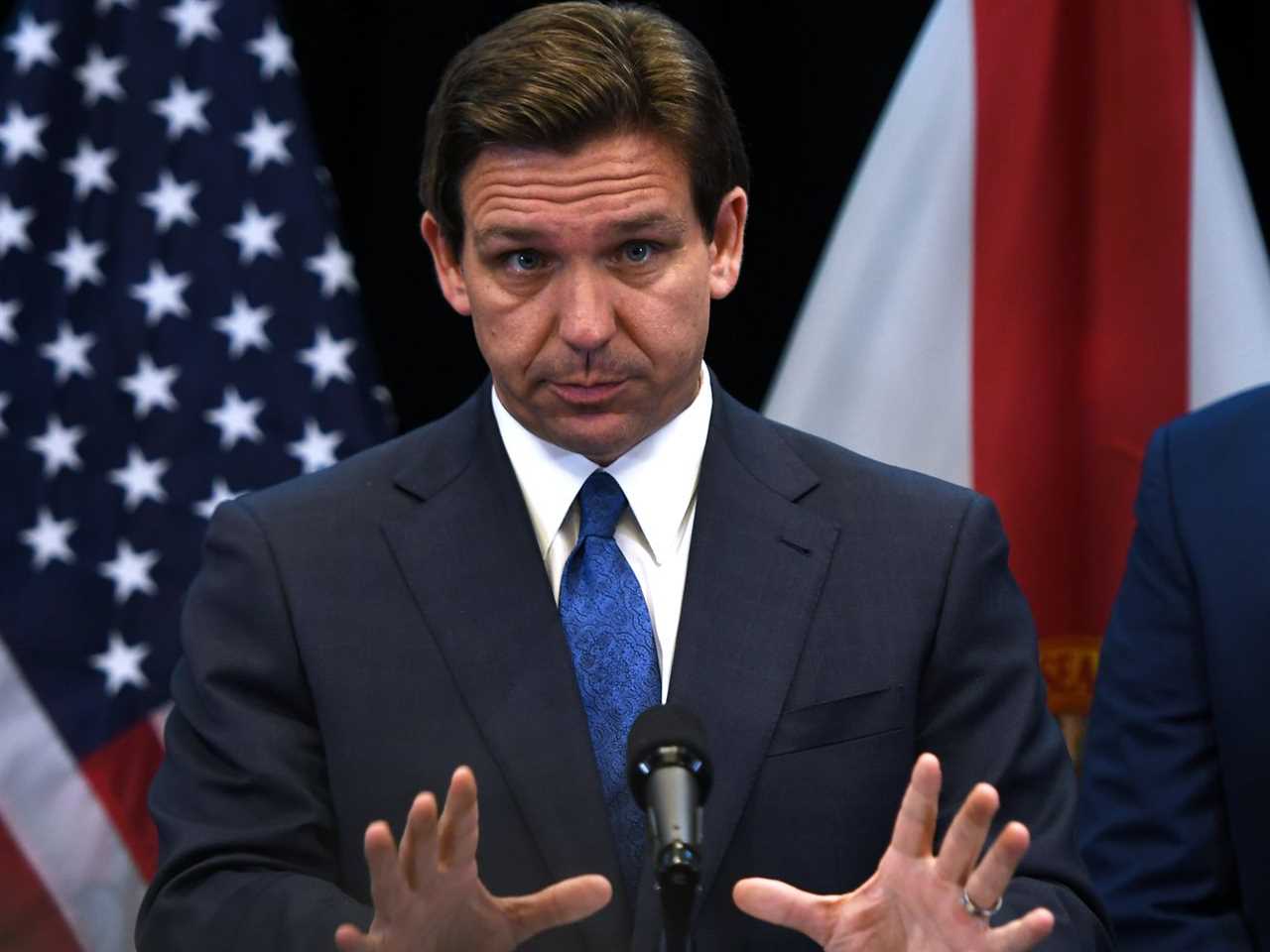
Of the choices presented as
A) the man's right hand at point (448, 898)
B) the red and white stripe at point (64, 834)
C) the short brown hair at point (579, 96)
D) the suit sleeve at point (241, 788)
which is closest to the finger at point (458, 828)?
the man's right hand at point (448, 898)

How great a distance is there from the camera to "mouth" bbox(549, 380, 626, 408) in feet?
6.46

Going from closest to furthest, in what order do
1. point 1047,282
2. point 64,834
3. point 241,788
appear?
1. point 241,788
2. point 64,834
3. point 1047,282

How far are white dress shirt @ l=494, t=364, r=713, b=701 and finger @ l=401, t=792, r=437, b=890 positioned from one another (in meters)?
0.46

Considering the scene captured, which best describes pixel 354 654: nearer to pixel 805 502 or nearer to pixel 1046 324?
pixel 805 502

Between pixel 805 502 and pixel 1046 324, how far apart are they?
1.41 m

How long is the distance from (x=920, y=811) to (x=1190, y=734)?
72cm

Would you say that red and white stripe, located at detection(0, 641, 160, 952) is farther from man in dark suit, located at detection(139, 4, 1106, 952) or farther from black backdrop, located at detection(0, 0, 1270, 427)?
man in dark suit, located at detection(139, 4, 1106, 952)

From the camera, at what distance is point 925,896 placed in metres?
1.64

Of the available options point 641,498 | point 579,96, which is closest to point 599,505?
point 641,498

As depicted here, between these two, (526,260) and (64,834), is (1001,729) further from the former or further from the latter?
(64,834)

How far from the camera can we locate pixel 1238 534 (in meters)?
2.26

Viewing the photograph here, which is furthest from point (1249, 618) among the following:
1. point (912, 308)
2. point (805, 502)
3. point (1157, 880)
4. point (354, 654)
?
point (912, 308)

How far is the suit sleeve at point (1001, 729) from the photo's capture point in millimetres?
1866

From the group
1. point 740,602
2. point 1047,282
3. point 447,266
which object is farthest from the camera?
point 1047,282
